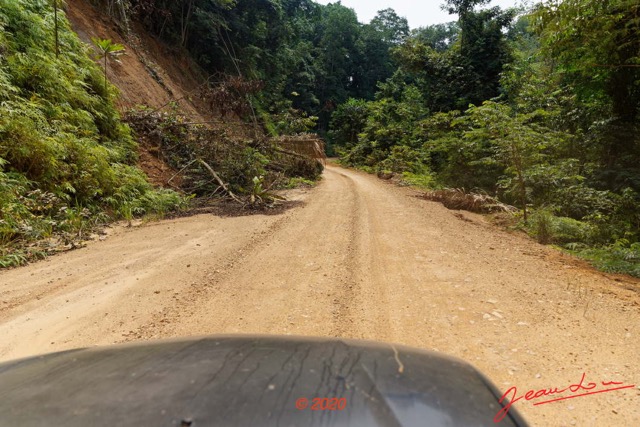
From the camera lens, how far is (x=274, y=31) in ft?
85.4

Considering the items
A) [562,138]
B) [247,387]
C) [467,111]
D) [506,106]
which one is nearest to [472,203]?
[506,106]

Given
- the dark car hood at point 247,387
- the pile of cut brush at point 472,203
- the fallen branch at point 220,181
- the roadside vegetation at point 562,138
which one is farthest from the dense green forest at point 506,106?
the fallen branch at point 220,181

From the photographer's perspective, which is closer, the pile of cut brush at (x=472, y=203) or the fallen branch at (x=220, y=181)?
the fallen branch at (x=220, y=181)

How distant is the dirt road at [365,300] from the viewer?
2709mm

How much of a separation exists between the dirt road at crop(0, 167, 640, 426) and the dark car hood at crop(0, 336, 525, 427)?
5.16ft

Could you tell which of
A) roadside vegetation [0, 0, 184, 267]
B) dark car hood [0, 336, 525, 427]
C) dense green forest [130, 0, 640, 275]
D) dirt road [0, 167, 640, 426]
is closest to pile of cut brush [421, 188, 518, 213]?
dense green forest [130, 0, 640, 275]

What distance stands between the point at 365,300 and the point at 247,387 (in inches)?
114

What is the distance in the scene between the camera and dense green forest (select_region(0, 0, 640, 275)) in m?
Answer: 6.54

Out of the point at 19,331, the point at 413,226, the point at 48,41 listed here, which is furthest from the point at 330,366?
the point at 48,41

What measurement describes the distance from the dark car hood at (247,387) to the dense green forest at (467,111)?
18.3 feet

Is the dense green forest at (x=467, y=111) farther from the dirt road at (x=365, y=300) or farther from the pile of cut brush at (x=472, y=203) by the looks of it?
the dirt road at (x=365, y=300)

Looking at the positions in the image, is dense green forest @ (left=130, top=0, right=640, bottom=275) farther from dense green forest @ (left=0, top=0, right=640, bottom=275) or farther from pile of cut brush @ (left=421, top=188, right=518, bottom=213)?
pile of cut brush @ (left=421, top=188, right=518, bottom=213)

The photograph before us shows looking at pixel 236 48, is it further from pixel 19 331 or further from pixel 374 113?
pixel 19 331

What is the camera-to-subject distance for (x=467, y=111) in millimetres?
11297
